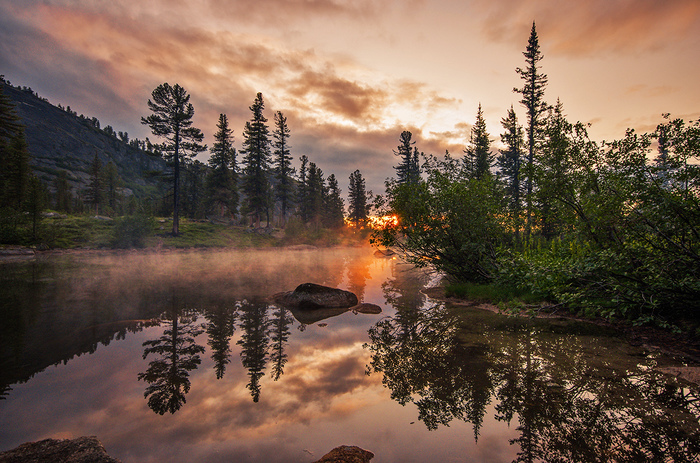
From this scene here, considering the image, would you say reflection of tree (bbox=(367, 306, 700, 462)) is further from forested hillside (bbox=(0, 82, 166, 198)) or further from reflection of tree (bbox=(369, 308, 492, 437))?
forested hillside (bbox=(0, 82, 166, 198))

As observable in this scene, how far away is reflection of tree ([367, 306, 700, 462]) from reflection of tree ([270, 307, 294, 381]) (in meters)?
2.11

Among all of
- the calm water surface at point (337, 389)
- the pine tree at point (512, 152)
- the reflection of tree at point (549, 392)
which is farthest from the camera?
the pine tree at point (512, 152)

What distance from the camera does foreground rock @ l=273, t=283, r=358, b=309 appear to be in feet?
40.5

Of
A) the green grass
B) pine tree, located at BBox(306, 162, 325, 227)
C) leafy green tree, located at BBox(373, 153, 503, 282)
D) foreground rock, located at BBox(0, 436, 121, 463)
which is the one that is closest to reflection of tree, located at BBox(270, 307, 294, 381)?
foreground rock, located at BBox(0, 436, 121, 463)

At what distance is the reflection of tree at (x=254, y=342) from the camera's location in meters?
6.14

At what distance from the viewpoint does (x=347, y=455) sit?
3.73 metres

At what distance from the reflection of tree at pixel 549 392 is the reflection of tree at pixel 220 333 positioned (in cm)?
347

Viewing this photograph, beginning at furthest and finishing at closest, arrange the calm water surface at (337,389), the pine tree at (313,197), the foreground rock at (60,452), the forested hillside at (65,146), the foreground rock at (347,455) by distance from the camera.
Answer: the forested hillside at (65,146) → the pine tree at (313,197) → the calm water surface at (337,389) → the foreground rock at (347,455) → the foreground rock at (60,452)

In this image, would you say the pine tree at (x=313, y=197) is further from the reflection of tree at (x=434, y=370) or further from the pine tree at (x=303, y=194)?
the reflection of tree at (x=434, y=370)

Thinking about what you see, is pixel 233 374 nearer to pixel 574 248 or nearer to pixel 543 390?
pixel 543 390

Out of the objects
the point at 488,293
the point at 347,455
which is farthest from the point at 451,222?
the point at 347,455

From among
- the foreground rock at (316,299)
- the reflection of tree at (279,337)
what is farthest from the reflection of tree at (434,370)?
the foreground rock at (316,299)

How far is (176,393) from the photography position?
17.8ft

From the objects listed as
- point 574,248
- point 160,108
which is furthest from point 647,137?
point 160,108
